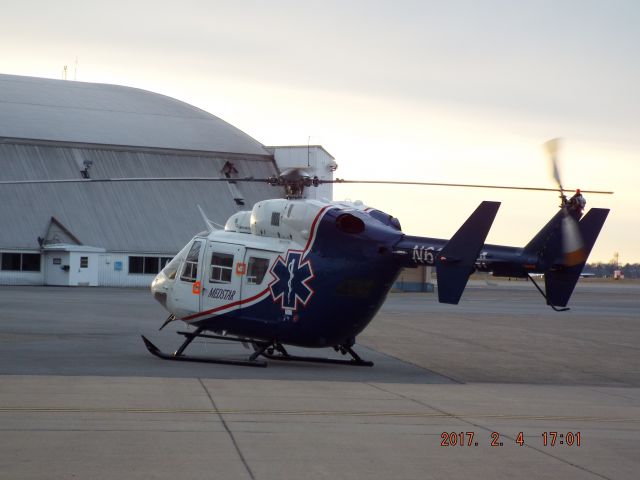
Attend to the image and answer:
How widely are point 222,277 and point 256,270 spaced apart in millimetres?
886

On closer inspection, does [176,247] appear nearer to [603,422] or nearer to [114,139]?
[114,139]

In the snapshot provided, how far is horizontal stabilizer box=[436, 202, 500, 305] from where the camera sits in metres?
17.5

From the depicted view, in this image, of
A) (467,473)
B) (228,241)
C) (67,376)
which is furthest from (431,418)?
(228,241)

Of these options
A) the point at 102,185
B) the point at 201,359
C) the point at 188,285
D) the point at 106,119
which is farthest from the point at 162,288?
the point at 106,119

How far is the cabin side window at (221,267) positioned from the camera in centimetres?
2039

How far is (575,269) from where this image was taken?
18.0 m

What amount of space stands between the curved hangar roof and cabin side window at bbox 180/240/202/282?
48558mm

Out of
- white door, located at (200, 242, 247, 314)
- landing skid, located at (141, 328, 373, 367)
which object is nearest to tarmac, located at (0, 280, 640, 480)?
landing skid, located at (141, 328, 373, 367)

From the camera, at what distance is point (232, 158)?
72875 mm

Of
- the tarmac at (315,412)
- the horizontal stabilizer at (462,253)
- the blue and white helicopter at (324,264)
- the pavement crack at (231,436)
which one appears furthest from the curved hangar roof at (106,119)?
the pavement crack at (231,436)

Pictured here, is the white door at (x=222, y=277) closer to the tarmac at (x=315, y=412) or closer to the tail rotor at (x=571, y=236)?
the tarmac at (x=315, y=412)

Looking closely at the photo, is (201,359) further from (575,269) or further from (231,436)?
(231,436)

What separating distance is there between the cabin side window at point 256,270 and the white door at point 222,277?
0.46 feet

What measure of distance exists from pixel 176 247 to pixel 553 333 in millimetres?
37062
